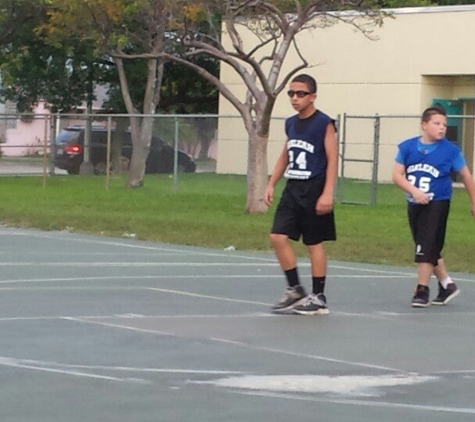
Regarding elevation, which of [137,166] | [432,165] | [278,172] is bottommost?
[137,166]

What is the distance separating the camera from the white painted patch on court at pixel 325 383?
7.49 m

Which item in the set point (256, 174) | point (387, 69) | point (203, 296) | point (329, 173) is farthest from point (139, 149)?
point (329, 173)

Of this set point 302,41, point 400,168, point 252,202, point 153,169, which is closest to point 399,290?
point 400,168

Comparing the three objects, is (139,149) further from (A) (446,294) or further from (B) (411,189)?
(B) (411,189)

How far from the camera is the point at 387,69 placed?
122ft

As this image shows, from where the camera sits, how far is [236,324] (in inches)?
400

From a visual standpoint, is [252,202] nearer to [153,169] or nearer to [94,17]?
Result: [94,17]

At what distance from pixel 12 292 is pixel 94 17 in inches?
574

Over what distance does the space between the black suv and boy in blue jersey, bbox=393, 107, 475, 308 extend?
78.2 feet

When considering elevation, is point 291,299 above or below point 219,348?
above

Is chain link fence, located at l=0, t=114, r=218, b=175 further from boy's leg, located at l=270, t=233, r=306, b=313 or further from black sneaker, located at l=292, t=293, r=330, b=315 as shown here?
black sneaker, located at l=292, t=293, r=330, b=315

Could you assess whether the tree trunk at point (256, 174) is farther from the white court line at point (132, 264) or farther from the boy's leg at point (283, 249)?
the boy's leg at point (283, 249)

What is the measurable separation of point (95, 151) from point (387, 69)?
8.63 metres

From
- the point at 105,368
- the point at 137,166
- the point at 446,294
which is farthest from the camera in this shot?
the point at 137,166
